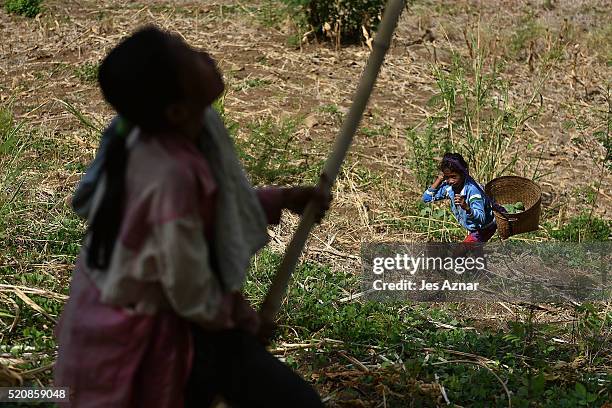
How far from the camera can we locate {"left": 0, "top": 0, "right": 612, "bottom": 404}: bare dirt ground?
188 inches

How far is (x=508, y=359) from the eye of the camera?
3.37 metres

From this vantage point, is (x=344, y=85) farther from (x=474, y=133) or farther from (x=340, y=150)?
(x=340, y=150)

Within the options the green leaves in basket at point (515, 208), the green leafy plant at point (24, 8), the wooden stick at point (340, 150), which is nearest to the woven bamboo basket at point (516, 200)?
the green leaves in basket at point (515, 208)

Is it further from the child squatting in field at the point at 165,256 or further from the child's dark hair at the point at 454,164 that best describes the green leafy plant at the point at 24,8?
the child squatting in field at the point at 165,256

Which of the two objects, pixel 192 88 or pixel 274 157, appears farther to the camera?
pixel 274 157

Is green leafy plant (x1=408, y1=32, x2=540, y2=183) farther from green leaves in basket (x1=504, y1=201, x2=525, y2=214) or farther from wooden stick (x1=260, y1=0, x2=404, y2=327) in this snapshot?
wooden stick (x1=260, y1=0, x2=404, y2=327)

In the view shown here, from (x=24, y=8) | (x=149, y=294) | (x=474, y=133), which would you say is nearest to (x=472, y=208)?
(x=474, y=133)

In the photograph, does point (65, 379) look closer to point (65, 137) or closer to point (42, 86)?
point (65, 137)

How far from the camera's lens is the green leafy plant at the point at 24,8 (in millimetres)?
7570

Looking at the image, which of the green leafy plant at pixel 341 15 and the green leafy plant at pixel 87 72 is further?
the green leafy plant at pixel 341 15

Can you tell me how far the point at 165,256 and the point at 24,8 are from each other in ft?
21.4

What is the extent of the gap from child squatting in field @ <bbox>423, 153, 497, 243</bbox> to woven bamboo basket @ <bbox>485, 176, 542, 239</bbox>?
6 cm

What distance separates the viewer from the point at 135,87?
1.74 meters

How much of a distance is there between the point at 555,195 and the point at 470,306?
128 cm
